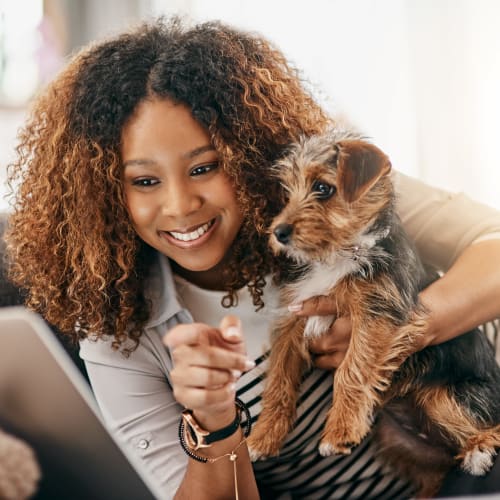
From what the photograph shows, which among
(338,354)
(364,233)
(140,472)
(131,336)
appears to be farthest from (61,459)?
(364,233)

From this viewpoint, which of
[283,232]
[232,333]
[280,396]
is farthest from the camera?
[280,396]

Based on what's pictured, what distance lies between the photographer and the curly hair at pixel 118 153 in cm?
117

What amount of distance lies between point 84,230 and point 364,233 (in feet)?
1.75

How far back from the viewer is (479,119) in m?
1.32

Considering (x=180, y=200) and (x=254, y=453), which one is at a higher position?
(x=180, y=200)

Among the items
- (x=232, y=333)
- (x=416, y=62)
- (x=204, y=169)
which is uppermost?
(x=416, y=62)

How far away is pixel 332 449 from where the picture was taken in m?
1.22

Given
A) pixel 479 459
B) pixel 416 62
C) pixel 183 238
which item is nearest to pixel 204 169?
pixel 183 238

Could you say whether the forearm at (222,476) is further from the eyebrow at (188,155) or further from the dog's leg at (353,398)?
the eyebrow at (188,155)

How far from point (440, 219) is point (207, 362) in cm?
54

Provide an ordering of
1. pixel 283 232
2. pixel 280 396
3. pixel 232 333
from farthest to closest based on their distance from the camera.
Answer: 1. pixel 280 396
2. pixel 283 232
3. pixel 232 333

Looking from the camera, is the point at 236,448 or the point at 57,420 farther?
the point at 57,420

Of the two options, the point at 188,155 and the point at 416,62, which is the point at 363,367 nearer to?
the point at 188,155

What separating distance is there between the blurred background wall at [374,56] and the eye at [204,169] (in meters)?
0.27
